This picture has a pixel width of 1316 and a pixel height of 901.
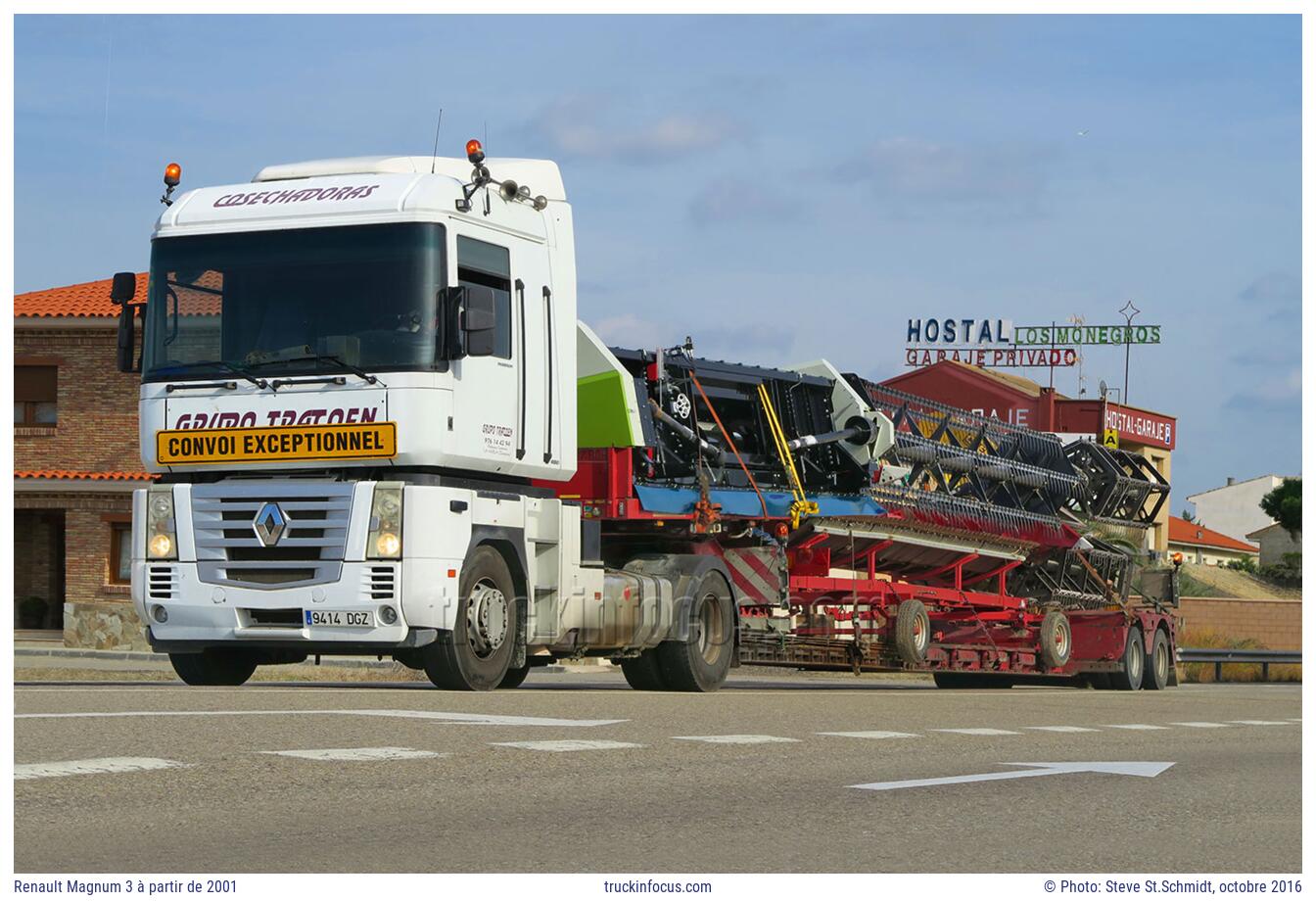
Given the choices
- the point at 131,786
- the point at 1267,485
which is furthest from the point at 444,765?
the point at 1267,485

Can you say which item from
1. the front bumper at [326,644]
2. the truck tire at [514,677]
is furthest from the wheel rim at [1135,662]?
the front bumper at [326,644]

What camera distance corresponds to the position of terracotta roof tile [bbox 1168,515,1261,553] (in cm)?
10606

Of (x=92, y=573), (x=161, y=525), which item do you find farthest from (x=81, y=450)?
(x=161, y=525)

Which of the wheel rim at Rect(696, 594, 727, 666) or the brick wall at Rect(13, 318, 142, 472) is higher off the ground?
the brick wall at Rect(13, 318, 142, 472)

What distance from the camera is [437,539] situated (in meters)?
14.1

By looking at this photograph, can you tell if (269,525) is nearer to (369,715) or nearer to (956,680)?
(369,715)

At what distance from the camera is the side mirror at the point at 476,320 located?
1395cm

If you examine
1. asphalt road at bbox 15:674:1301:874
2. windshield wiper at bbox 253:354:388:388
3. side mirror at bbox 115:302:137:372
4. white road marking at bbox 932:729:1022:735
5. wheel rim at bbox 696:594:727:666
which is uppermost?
side mirror at bbox 115:302:137:372

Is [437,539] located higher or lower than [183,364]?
lower

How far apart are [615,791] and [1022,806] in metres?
1.81

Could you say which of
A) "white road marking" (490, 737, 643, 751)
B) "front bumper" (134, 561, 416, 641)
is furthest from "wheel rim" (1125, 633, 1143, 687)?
"white road marking" (490, 737, 643, 751)

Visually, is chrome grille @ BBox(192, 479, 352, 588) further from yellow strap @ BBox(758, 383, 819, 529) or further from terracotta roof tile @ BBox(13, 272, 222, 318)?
terracotta roof tile @ BBox(13, 272, 222, 318)

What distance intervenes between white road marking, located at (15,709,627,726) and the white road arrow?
279cm

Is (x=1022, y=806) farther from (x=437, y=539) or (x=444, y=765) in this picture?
(x=437, y=539)
